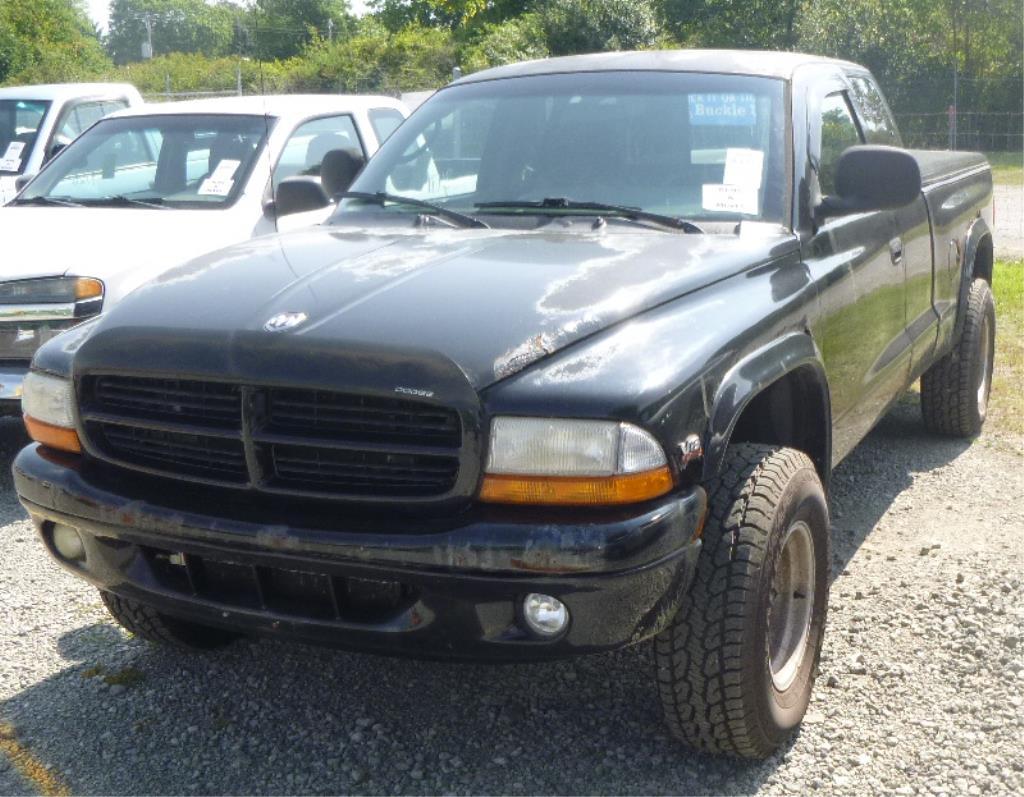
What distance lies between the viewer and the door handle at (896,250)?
14.9 ft

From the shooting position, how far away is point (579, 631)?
2719mm

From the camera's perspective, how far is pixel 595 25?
2803cm

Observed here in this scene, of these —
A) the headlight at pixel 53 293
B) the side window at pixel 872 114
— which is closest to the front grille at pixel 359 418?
the side window at pixel 872 114

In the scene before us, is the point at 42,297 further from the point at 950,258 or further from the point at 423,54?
the point at 423,54

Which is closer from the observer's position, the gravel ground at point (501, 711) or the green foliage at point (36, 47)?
the gravel ground at point (501, 711)

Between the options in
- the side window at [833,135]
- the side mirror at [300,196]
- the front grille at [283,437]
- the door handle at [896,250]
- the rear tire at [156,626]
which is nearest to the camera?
the front grille at [283,437]

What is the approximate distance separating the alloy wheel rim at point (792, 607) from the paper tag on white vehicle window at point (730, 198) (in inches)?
41.6

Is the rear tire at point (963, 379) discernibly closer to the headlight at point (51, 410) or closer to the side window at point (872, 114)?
the side window at point (872, 114)

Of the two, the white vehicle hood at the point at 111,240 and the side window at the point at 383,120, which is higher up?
the side window at the point at 383,120

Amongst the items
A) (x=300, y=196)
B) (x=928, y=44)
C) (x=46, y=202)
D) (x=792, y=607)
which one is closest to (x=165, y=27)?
(x=928, y=44)

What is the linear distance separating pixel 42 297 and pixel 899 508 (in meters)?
3.89

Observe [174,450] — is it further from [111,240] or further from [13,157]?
[13,157]

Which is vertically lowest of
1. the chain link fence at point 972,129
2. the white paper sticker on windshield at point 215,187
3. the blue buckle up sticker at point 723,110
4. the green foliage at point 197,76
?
the chain link fence at point 972,129

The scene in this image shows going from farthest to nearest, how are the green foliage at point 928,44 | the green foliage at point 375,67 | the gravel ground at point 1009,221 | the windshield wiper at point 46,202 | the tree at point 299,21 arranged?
the tree at point 299,21 → the green foliage at point 375,67 → the green foliage at point 928,44 → the gravel ground at point 1009,221 → the windshield wiper at point 46,202
